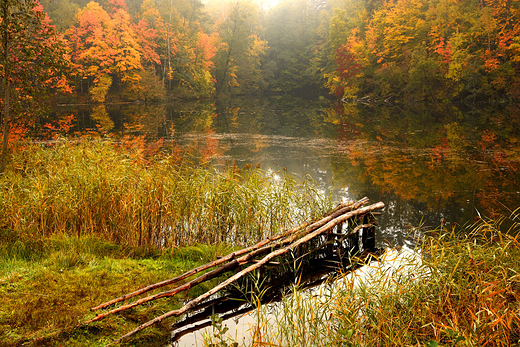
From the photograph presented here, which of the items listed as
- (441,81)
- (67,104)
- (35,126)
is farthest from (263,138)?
(67,104)

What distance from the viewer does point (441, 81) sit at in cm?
2991

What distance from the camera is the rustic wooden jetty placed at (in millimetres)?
3863

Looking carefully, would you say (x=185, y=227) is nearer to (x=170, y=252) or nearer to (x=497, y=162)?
(x=170, y=252)

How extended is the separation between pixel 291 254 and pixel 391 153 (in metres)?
9.26

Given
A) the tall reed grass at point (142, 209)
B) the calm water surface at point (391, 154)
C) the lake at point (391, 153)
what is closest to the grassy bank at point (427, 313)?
the calm water surface at point (391, 154)

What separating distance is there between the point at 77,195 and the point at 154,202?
1076 millimetres

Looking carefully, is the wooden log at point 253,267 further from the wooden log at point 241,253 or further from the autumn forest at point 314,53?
the autumn forest at point 314,53

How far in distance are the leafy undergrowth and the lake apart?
321 centimetres

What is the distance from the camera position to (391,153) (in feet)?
42.1

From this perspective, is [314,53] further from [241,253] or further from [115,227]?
[241,253]

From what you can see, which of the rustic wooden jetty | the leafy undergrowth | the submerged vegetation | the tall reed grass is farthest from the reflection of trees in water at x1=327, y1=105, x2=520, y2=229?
the leafy undergrowth

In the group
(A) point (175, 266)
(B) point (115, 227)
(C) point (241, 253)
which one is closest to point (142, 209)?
(B) point (115, 227)

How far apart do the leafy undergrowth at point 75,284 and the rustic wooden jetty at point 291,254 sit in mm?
176

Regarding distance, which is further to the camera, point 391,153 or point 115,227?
point 391,153
